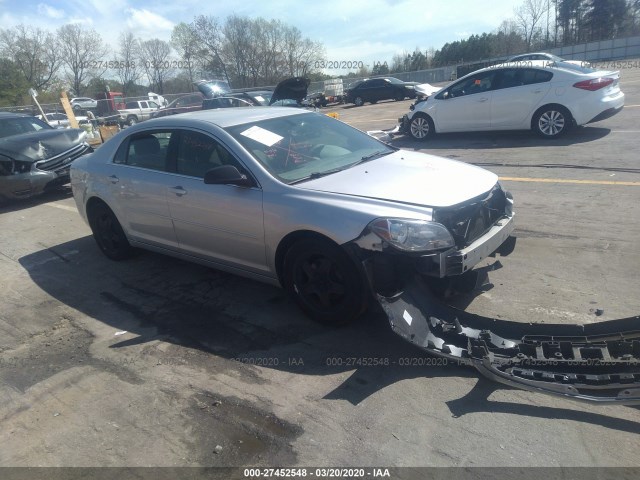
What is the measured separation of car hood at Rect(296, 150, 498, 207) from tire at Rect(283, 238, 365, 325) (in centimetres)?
49

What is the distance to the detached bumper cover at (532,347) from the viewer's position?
2830 millimetres

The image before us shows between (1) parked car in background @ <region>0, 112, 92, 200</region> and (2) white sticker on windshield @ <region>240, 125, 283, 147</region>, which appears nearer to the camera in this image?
(2) white sticker on windshield @ <region>240, 125, 283, 147</region>

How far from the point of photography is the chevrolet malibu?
3508 millimetres

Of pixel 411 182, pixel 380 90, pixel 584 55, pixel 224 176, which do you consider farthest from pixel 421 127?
pixel 584 55

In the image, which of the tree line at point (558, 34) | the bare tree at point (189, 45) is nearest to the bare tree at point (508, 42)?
the tree line at point (558, 34)

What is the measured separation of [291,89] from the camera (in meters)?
13.7

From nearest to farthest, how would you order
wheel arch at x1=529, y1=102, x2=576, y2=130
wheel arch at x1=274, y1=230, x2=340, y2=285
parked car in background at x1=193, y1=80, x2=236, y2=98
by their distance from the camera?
1. wheel arch at x1=274, y1=230, x2=340, y2=285
2. wheel arch at x1=529, y1=102, x2=576, y2=130
3. parked car in background at x1=193, y1=80, x2=236, y2=98

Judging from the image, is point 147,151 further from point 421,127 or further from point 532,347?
point 421,127

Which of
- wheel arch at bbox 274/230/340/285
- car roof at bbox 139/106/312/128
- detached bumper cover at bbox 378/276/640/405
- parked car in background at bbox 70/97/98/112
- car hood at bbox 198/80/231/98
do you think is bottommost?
detached bumper cover at bbox 378/276/640/405

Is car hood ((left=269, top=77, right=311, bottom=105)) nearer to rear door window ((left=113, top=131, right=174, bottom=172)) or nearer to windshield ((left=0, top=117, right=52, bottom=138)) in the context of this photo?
windshield ((left=0, top=117, right=52, bottom=138))

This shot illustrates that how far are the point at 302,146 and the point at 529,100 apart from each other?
759 centimetres

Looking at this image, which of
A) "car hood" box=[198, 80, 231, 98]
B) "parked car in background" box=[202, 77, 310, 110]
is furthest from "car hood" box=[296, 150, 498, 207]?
"car hood" box=[198, 80, 231, 98]

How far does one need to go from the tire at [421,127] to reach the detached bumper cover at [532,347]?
936cm

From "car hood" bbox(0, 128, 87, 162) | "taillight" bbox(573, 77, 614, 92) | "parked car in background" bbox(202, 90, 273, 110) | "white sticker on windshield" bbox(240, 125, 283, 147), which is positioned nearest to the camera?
"white sticker on windshield" bbox(240, 125, 283, 147)
